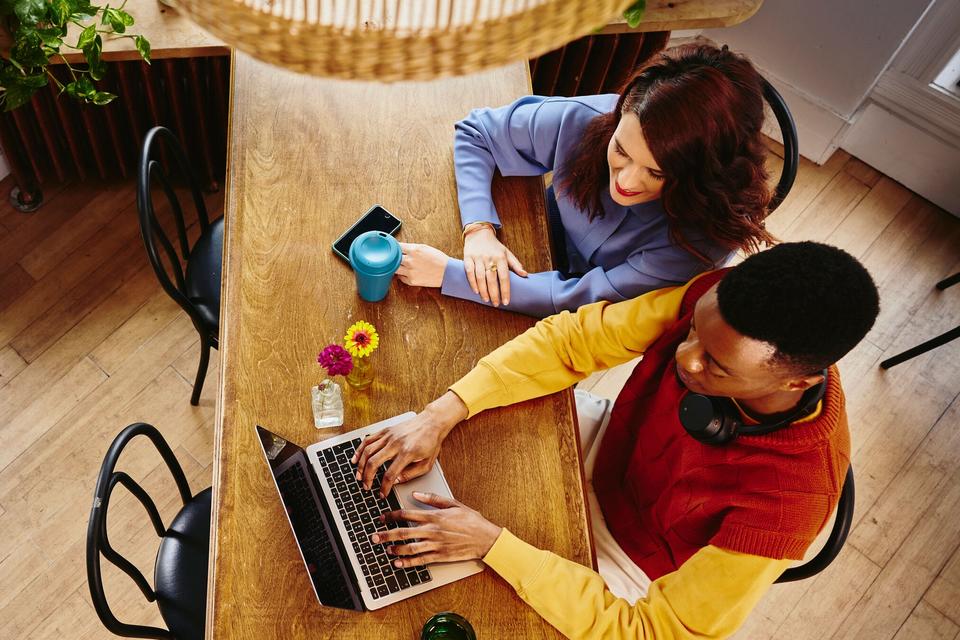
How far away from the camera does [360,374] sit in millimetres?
1461

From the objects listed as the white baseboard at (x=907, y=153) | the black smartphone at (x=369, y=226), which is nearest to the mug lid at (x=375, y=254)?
the black smartphone at (x=369, y=226)

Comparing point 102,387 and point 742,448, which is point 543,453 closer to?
point 742,448

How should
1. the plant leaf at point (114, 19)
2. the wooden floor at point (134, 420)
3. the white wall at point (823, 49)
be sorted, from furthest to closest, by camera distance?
the white wall at point (823, 49) → the wooden floor at point (134, 420) → the plant leaf at point (114, 19)

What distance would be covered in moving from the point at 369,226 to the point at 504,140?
13.8 inches

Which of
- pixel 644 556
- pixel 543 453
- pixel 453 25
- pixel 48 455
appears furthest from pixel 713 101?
pixel 48 455

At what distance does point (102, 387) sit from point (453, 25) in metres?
2.13

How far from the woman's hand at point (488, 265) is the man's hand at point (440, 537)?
0.45 m

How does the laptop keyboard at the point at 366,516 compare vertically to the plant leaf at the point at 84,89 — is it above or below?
below

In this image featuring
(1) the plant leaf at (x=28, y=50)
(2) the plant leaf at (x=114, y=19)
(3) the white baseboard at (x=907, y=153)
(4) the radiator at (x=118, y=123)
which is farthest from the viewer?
(3) the white baseboard at (x=907, y=153)

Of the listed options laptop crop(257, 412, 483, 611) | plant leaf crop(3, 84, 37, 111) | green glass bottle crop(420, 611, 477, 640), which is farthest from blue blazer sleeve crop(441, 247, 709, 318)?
plant leaf crop(3, 84, 37, 111)

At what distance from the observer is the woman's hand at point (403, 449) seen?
1.38 m

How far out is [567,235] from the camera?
1.90 m

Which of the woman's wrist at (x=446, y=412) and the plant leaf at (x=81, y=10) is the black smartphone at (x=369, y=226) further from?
the plant leaf at (x=81, y=10)

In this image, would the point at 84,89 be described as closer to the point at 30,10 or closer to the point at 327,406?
the point at 30,10
